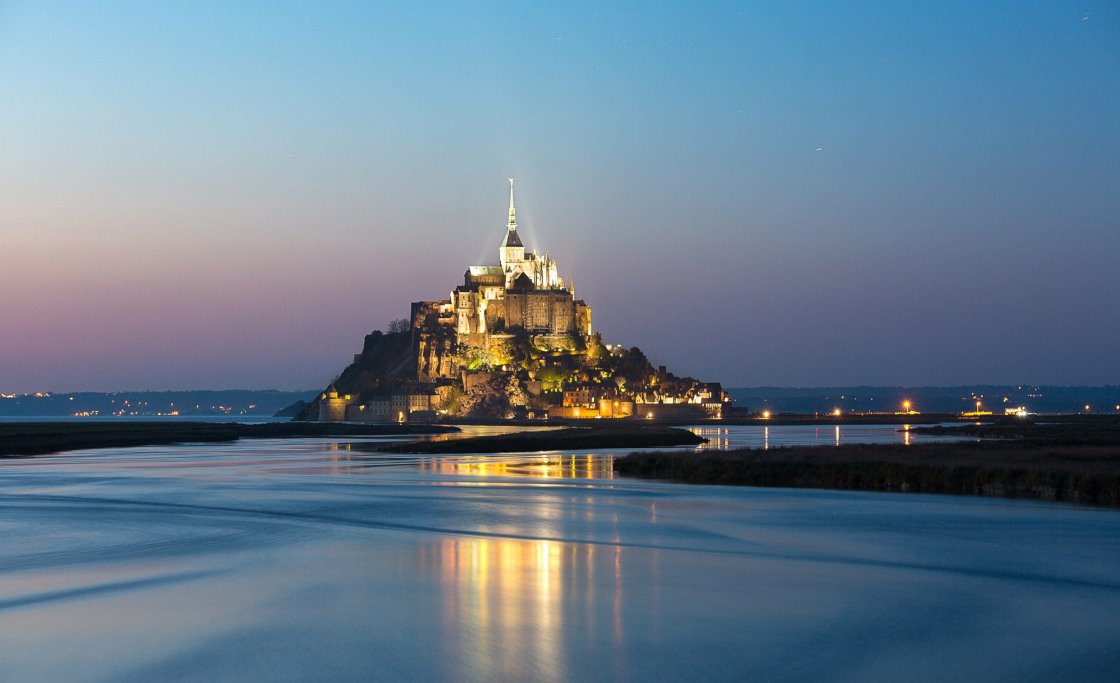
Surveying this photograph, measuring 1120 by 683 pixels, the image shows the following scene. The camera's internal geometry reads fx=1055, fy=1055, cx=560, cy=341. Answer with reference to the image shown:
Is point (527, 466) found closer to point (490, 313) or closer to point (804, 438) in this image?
point (804, 438)

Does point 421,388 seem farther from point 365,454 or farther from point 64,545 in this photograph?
point 64,545

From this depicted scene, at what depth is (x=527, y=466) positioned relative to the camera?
37844 millimetres

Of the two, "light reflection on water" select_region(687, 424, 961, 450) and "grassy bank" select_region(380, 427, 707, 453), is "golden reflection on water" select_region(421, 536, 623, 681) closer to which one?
"light reflection on water" select_region(687, 424, 961, 450)

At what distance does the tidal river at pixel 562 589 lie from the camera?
9.73 m

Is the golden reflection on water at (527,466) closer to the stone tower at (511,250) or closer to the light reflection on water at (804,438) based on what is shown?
the light reflection on water at (804,438)

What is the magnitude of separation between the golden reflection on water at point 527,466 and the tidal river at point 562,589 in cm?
874

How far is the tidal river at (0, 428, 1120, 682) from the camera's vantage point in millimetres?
9734

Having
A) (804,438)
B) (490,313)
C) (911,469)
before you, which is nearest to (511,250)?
(490,313)

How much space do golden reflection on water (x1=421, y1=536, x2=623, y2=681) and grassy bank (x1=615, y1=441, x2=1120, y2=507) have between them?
1058cm

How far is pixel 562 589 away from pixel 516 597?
740 millimetres

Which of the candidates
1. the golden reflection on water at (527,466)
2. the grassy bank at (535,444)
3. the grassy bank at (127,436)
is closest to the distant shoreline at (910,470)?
the golden reflection on water at (527,466)

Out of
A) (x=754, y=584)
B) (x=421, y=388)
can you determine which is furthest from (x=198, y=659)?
(x=421, y=388)

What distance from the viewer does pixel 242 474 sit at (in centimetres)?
3459

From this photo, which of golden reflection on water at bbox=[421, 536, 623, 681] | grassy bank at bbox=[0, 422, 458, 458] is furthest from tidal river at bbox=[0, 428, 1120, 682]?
grassy bank at bbox=[0, 422, 458, 458]
